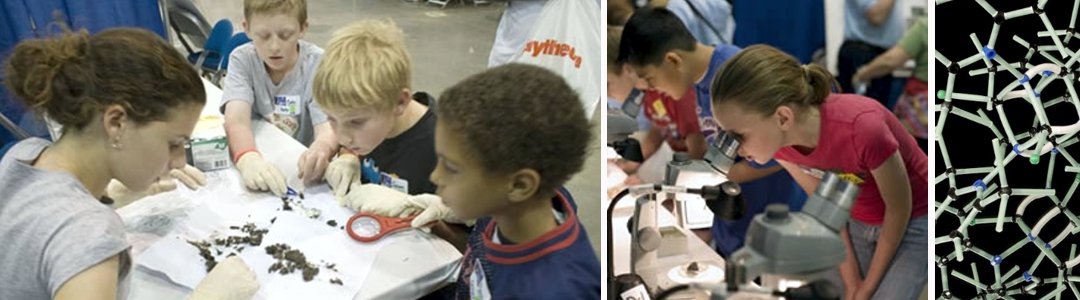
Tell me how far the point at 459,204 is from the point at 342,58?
0.99 feet

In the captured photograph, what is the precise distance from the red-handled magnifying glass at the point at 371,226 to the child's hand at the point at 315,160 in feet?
0.32

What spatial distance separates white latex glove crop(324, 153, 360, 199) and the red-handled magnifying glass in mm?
55

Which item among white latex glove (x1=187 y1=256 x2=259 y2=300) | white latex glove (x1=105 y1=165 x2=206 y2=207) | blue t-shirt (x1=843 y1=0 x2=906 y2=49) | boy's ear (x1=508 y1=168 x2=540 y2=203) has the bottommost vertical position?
white latex glove (x1=187 y1=256 x2=259 y2=300)

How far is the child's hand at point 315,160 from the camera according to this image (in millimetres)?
1578

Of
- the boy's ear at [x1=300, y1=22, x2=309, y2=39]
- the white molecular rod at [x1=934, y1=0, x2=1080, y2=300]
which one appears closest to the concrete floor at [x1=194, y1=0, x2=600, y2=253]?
the boy's ear at [x1=300, y1=22, x2=309, y2=39]

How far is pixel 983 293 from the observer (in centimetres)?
198

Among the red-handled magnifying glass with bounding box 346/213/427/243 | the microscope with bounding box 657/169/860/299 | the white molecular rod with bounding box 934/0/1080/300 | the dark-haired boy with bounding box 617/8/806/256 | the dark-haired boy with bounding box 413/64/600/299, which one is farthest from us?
the white molecular rod with bounding box 934/0/1080/300

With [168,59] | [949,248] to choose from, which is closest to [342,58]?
[168,59]

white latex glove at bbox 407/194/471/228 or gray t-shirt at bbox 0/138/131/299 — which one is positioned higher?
gray t-shirt at bbox 0/138/131/299

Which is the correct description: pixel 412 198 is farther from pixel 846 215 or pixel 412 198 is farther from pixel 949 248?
pixel 949 248

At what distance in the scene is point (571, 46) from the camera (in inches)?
59.0

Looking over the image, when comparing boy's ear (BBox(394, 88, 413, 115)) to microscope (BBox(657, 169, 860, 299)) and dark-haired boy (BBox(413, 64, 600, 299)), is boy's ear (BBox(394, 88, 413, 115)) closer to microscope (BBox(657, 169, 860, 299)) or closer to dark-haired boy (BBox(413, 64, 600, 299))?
dark-haired boy (BBox(413, 64, 600, 299))

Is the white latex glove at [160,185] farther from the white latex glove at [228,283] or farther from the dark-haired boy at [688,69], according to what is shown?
the dark-haired boy at [688,69]

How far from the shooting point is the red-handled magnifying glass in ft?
5.29
